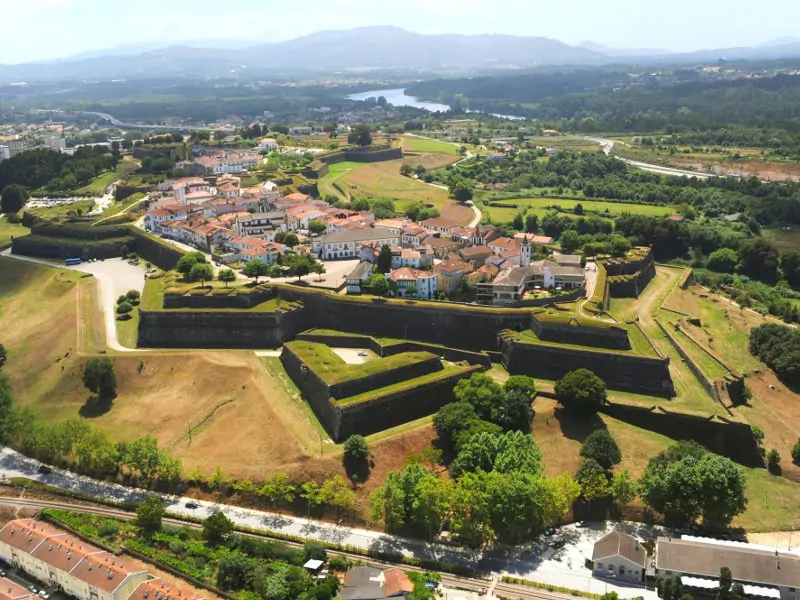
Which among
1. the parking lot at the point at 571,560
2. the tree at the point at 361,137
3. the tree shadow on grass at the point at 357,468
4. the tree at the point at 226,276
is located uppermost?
the tree at the point at 361,137

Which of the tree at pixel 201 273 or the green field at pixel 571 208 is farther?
the green field at pixel 571 208

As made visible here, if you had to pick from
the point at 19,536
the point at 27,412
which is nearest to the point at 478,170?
the point at 27,412

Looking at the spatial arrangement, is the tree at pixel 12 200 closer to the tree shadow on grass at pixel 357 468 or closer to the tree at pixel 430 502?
the tree shadow on grass at pixel 357 468

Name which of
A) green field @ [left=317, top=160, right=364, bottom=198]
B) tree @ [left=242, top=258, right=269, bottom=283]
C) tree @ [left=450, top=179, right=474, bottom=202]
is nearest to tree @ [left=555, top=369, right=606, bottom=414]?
tree @ [left=242, top=258, right=269, bottom=283]

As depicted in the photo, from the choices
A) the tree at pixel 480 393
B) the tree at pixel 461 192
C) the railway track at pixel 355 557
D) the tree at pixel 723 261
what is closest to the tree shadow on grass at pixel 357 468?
the railway track at pixel 355 557

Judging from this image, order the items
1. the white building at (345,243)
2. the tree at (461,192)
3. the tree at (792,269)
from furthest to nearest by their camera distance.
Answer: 1. the tree at (461,192)
2. the tree at (792,269)
3. the white building at (345,243)

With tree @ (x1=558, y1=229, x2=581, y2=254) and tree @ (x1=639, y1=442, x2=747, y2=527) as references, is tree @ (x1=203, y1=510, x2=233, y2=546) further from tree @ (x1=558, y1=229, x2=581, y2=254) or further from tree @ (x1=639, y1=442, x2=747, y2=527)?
tree @ (x1=558, y1=229, x2=581, y2=254)

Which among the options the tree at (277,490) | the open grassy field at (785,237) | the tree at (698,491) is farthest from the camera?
the open grassy field at (785,237)

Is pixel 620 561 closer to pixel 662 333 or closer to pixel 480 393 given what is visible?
pixel 480 393
